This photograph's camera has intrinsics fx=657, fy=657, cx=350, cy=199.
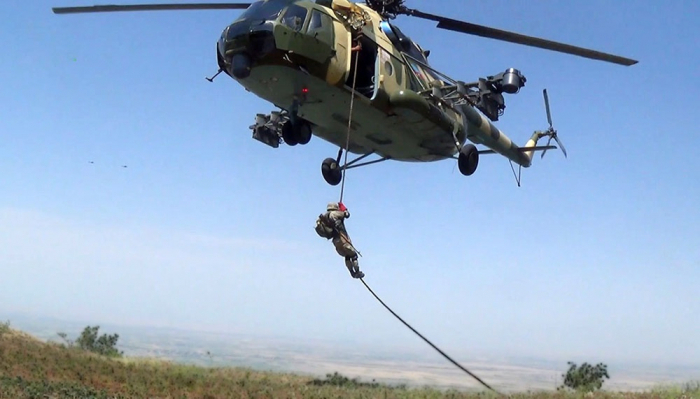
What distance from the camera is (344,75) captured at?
11.8m

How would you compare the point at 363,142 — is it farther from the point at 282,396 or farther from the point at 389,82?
the point at 282,396

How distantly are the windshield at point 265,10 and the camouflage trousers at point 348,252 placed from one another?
4.35 meters

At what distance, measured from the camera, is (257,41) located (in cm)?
1094

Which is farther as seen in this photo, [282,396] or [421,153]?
Answer: [282,396]

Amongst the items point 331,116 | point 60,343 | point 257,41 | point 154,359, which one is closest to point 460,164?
point 331,116

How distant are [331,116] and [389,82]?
1.28 metres

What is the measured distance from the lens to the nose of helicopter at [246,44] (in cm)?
1091

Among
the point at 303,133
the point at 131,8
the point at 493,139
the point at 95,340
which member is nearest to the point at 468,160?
the point at 493,139

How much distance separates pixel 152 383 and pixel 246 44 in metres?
9.54

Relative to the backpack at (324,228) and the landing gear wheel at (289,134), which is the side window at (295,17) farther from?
the backpack at (324,228)

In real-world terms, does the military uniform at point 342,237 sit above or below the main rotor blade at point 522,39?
below

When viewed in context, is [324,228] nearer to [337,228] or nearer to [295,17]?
[337,228]

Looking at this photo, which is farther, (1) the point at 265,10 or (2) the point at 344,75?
(2) the point at 344,75

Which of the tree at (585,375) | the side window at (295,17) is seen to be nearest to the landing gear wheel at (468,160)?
the side window at (295,17)
